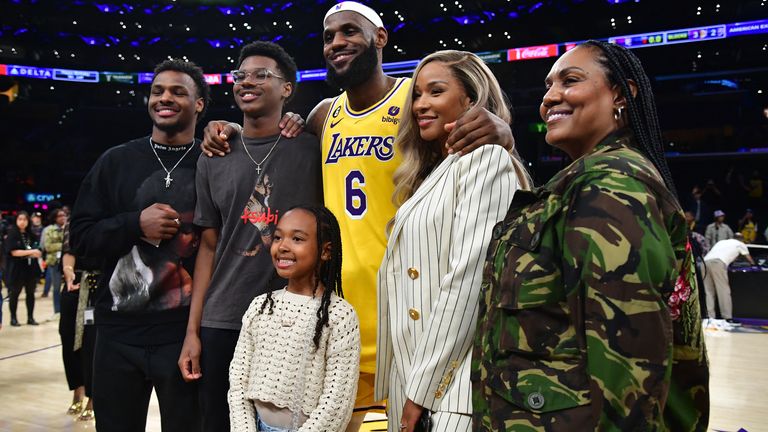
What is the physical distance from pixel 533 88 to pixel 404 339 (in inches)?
641

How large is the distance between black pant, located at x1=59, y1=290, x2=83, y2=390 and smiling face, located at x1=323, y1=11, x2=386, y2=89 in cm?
325

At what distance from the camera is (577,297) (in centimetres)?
111

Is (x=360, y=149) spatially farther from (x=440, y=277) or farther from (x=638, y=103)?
(x=638, y=103)

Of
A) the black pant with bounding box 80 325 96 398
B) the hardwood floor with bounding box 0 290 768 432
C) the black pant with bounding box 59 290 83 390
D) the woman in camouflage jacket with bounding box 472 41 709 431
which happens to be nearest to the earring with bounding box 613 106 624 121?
the woman in camouflage jacket with bounding box 472 41 709 431

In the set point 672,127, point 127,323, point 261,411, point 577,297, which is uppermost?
→ point 672,127

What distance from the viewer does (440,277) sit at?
1.62m

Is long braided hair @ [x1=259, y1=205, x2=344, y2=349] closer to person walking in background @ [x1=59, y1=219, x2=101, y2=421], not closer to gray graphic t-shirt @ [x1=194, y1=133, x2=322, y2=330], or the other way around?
gray graphic t-shirt @ [x1=194, y1=133, x2=322, y2=330]

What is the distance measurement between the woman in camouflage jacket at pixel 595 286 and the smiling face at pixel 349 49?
3.70 feet

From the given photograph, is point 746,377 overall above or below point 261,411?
below

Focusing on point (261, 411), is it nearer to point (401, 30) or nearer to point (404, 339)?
point (404, 339)

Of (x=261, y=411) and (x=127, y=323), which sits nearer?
(x=261, y=411)

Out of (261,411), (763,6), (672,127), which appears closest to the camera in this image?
(261,411)

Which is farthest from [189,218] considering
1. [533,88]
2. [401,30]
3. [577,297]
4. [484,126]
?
[401,30]

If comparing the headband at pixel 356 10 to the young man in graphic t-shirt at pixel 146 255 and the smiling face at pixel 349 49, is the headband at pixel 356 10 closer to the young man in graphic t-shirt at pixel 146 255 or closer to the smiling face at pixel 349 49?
the smiling face at pixel 349 49
